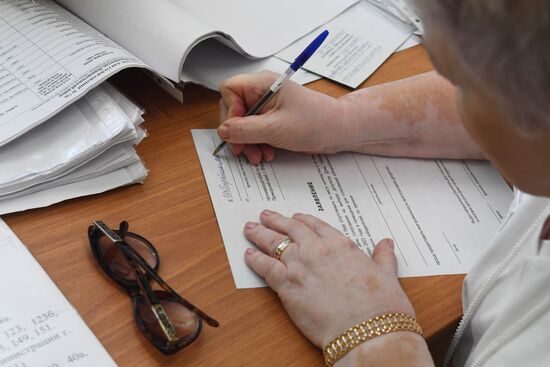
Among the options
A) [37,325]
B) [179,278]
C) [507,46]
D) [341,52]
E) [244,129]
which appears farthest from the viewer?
[341,52]

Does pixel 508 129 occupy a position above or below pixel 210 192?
above

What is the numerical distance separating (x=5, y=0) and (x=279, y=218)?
2.06ft

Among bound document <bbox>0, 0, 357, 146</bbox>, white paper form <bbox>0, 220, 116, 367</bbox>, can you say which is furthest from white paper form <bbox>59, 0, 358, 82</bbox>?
white paper form <bbox>0, 220, 116, 367</bbox>

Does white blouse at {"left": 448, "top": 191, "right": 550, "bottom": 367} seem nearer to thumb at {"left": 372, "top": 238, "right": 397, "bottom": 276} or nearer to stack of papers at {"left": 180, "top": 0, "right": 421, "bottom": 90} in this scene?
thumb at {"left": 372, "top": 238, "right": 397, "bottom": 276}

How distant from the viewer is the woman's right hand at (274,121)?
3.28ft

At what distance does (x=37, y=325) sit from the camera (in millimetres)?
742

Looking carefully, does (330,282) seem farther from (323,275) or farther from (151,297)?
(151,297)

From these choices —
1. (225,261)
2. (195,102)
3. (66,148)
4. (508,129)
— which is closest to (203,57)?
(195,102)

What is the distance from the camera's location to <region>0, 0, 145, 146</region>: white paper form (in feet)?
3.10

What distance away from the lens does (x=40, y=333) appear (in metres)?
0.73

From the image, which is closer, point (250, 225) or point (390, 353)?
point (390, 353)

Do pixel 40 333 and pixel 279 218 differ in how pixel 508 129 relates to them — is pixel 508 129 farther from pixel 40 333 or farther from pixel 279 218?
pixel 40 333

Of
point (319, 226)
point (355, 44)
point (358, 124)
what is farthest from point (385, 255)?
point (355, 44)

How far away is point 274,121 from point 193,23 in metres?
0.22
